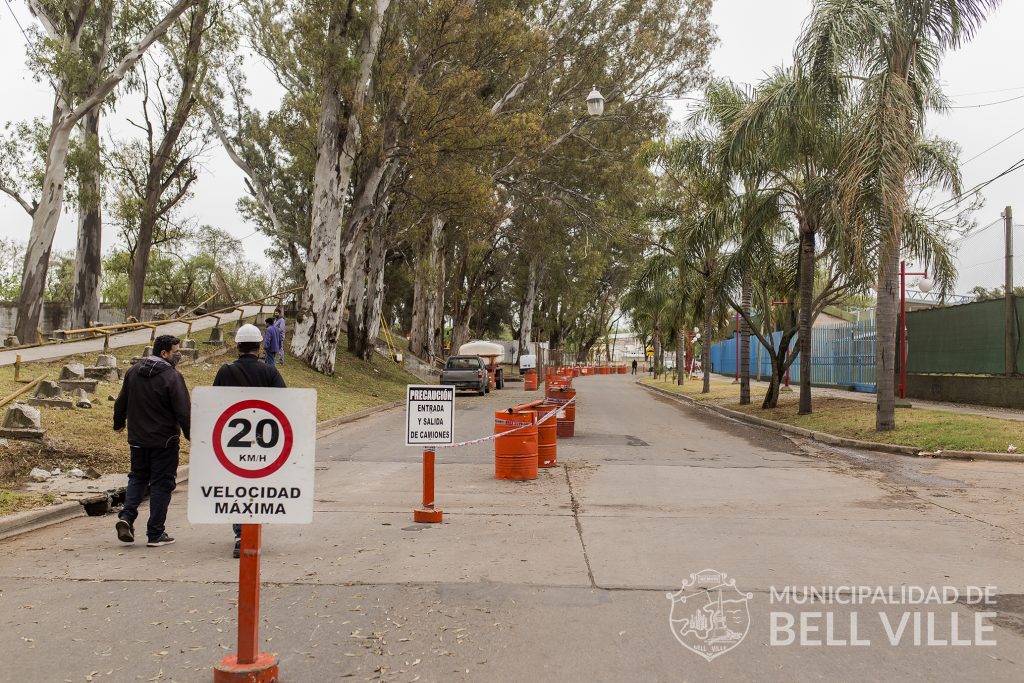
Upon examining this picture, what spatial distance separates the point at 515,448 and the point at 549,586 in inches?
197

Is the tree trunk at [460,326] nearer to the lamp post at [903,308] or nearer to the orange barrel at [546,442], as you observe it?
the lamp post at [903,308]

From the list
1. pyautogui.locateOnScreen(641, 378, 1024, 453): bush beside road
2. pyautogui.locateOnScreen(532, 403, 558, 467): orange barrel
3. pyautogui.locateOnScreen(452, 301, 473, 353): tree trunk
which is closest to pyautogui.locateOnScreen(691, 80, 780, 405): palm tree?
pyautogui.locateOnScreen(641, 378, 1024, 453): bush beside road

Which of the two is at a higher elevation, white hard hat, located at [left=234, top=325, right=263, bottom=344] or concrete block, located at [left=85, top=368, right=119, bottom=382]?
white hard hat, located at [left=234, top=325, right=263, bottom=344]

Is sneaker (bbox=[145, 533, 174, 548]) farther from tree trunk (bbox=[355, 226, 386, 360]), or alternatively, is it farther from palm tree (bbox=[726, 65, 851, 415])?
tree trunk (bbox=[355, 226, 386, 360])

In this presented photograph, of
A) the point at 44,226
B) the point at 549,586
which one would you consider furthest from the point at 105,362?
the point at 549,586

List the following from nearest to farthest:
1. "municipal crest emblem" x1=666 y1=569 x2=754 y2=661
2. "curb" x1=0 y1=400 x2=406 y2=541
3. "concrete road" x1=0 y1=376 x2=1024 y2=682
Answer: "concrete road" x1=0 y1=376 x2=1024 y2=682, "municipal crest emblem" x1=666 y1=569 x2=754 y2=661, "curb" x1=0 y1=400 x2=406 y2=541

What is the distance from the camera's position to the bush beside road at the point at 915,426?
45.8 feet

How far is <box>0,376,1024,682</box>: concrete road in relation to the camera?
4.46 metres

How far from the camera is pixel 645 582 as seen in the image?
19.6ft

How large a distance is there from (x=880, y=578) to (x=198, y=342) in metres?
22.2

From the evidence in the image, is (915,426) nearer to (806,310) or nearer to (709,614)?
(806,310)

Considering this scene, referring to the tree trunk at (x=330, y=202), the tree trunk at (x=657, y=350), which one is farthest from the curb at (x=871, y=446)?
the tree trunk at (x=657, y=350)

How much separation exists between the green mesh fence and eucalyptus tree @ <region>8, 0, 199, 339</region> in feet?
72.7

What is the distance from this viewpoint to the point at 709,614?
526 cm
